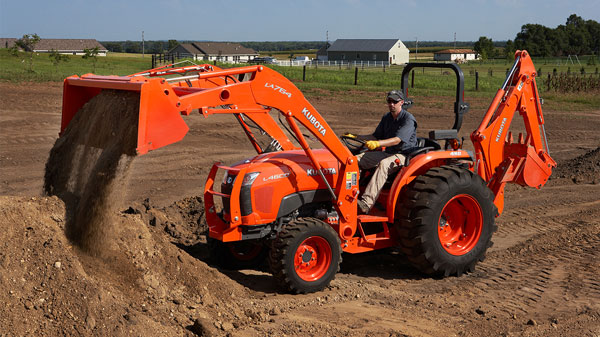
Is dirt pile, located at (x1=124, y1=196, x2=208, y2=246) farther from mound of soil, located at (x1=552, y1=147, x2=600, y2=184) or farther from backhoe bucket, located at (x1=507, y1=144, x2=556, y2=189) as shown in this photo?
mound of soil, located at (x1=552, y1=147, x2=600, y2=184)

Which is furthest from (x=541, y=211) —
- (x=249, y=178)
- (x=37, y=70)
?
(x=37, y=70)

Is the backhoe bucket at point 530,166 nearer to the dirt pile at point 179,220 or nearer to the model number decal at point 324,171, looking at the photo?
the model number decal at point 324,171

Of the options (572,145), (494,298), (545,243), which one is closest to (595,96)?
(572,145)

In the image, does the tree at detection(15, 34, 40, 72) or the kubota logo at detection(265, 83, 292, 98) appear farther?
the tree at detection(15, 34, 40, 72)

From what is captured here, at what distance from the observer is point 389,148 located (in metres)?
7.63

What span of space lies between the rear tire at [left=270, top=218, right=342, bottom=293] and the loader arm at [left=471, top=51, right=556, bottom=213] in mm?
2562

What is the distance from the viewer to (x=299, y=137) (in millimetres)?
6676

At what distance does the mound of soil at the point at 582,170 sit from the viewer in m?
12.5

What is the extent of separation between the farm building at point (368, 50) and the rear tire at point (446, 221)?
9256cm

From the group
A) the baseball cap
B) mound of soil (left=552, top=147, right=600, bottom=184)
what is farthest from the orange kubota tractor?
mound of soil (left=552, top=147, right=600, bottom=184)

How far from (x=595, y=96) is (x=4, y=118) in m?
22.7

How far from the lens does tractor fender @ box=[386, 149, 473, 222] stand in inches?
287

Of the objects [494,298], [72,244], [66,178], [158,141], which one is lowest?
[494,298]

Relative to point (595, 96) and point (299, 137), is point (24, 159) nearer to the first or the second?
point (299, 137)
